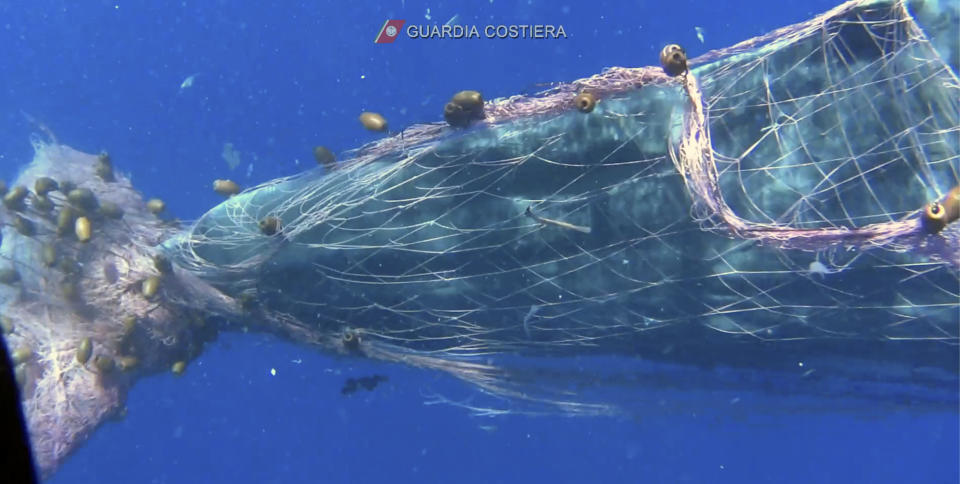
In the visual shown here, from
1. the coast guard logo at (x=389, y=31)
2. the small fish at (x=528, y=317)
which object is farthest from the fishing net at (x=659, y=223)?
the coast guard logo at (x=389, y=31)

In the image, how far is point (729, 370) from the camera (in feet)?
18.2

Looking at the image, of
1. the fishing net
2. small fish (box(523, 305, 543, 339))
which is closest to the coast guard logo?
the fishing net

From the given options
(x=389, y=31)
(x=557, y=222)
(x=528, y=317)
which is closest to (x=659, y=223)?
(x=557, y=222)

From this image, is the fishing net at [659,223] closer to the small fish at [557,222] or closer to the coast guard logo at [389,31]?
the small fish at [557,222]

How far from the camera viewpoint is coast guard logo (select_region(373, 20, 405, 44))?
33.1 feet

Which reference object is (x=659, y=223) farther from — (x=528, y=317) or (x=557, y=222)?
(x=528, y=317)

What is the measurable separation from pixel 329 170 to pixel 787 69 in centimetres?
320

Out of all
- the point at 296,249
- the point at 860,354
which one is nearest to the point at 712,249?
the point at 860,354

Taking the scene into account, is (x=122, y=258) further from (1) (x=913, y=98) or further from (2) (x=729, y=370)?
(1) (x=913, y=98)

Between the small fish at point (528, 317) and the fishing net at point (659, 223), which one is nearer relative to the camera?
the fishing net at point (659, 223)

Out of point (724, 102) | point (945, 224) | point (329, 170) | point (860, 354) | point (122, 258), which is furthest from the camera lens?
point (122, 258)

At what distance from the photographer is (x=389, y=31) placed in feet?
33.2

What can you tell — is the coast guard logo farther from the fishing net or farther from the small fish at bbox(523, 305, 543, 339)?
the small fish at bbox(523, 305, 543, 339)

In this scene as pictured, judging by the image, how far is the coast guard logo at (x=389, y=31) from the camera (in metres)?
10.1
